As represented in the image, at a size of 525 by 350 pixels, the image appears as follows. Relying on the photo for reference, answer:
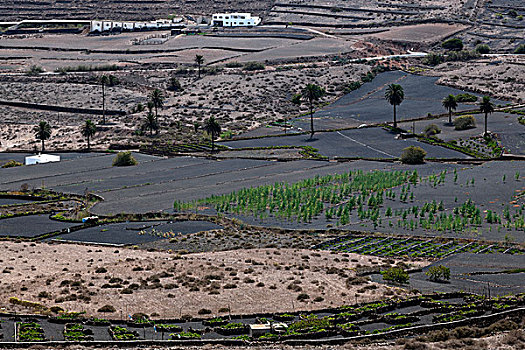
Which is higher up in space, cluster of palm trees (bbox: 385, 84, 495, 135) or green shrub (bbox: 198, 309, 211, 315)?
cluster of palm trees (bbox: 385, 84, 495, 135)

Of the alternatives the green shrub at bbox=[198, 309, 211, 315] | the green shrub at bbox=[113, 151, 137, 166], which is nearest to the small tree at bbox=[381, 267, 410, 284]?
the green shrub at bbox=[198, 309, 211, 315]

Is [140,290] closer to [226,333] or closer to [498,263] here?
[226,333]

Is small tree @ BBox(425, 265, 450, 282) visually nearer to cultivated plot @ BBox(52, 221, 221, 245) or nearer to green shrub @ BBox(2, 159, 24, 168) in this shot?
cultivated plot @ BBox(52, 221, 221, 245)

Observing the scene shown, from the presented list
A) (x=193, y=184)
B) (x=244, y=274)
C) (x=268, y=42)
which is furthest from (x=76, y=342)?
(x=268, y=42)

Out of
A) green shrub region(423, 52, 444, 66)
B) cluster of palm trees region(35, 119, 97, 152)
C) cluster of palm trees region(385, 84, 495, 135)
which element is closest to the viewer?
cluster of palm trees region(35, 119, 97, 152)

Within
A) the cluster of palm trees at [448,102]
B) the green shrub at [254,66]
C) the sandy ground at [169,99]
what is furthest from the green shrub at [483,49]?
the cluster of palm trees at [448,102]

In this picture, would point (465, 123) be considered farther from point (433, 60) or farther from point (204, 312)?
point (204, 312)

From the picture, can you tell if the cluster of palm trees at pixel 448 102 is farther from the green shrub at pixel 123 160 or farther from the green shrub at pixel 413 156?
the green shrub at pixel 123 160

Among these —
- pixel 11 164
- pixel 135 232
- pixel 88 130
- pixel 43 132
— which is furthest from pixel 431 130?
pixel 135 232
